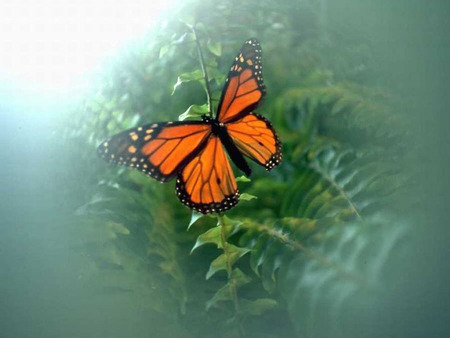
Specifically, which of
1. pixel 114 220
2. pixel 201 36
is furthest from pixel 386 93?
pixel 114 220

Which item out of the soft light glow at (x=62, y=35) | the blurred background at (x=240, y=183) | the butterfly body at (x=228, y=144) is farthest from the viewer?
the soft light glow at (x=62, y=35)

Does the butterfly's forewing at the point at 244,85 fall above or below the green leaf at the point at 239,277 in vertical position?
above

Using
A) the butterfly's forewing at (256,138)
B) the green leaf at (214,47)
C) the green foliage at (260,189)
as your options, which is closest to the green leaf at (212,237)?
the green foliage at (260,189)

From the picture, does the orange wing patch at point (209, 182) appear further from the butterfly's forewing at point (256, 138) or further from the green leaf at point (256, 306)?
the green leaf at point (256, 306)

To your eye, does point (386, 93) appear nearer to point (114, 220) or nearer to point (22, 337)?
point (114, 220)

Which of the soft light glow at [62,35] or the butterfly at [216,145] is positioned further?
the soft light glow at [62,35]

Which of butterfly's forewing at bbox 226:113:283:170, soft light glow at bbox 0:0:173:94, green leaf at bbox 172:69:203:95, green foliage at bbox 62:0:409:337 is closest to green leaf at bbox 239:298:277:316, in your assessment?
green foliage at bbox 62:0:409:337

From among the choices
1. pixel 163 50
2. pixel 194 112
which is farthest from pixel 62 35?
pixel 194 112

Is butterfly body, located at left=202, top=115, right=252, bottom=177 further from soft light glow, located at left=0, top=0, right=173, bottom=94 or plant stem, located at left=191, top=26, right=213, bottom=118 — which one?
soft light glow, located at left=0, top=0, right=173, bottom=94
